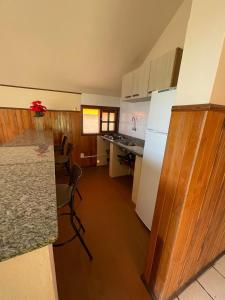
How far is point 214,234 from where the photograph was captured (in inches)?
47.9

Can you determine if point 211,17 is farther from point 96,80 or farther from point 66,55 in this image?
point 96,80

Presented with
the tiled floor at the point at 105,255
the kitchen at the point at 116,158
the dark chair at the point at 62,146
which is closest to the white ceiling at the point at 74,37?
the kitchen at the point at 116,158

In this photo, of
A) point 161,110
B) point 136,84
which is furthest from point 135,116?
point 161,110

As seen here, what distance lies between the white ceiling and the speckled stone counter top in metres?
2.00

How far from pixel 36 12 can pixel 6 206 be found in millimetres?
2407

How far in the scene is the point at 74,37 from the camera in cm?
215

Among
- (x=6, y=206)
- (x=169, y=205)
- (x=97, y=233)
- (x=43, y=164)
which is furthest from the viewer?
(x=97, y=233)

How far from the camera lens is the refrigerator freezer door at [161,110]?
4.79ft

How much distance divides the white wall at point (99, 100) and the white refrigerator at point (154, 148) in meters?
2.25

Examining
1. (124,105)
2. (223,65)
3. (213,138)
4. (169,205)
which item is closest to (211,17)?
(223,65)

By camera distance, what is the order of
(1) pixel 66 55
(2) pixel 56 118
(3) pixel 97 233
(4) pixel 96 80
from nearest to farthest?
(3) pixel 97 233, (1) pixel 66 55, (4) pixel 96 80, (2) pixel 56 118

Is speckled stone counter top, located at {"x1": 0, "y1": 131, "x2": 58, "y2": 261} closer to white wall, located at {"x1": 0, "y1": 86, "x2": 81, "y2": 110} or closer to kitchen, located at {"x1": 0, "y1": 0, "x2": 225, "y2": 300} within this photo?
kitchen, located at {"x1": 0, "y1": 0, "x2": 225, "y2": 300}

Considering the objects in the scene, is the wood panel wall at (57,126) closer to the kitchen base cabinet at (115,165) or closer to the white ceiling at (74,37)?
the white ceiling at (74,37)

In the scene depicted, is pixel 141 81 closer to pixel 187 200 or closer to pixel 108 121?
pixel 108 121
